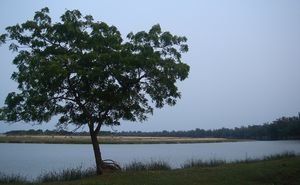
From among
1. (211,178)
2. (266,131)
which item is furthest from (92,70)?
(266,131)

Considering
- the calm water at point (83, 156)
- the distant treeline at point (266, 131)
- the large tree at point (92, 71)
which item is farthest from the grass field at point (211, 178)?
the distant treeline at point (266, 131)

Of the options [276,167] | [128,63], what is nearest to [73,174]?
[128,63]

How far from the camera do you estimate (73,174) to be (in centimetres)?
2077

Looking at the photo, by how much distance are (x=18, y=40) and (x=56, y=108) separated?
417cm

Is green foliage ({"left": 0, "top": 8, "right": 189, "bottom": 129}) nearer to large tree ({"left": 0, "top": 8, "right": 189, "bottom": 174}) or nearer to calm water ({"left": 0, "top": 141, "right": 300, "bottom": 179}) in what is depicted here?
large tree ({"left": 0, "top": 8, "right": 189, "bottom": 174})

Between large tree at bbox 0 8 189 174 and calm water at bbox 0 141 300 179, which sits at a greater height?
large tree at bbox 0 8 189 174

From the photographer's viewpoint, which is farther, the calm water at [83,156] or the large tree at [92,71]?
the calm water at [83,156]

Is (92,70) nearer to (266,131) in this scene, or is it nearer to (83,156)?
(83,156)

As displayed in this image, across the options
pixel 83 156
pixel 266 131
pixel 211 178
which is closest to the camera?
pixel 211 178

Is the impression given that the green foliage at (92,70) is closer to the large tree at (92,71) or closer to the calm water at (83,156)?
the large tree at (92,71)

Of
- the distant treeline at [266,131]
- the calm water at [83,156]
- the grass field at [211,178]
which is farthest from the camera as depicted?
the distant treeline at [266,131]

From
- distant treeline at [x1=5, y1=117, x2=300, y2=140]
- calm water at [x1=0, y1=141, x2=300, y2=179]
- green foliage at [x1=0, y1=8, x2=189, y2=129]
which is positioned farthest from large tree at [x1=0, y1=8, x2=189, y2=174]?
distant treeline at [x1=5, y1=117, x2=300, y2=140]

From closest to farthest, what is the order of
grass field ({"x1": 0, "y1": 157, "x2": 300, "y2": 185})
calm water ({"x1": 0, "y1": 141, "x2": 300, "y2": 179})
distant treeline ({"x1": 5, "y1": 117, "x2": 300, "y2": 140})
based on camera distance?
grass field ({"x1": 0, "y1": 157, "x2": 300, "y2": 185}), calm water ({"x1": 0, "y1": 141, "x2": 300, "y2": 179}), distant treeline ({"x1": 5, "y1": 117, "x2": 300, "y2": 140})

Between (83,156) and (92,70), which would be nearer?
(92,70)
